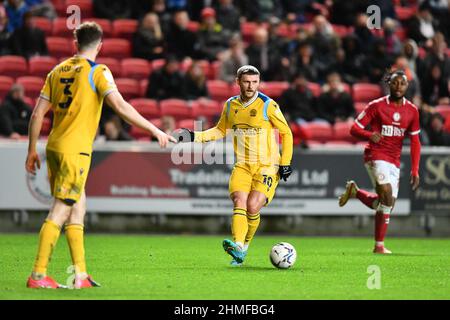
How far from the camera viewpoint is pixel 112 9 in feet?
70.8

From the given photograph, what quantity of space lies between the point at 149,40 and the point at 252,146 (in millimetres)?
10015

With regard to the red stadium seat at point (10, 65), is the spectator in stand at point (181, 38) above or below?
above

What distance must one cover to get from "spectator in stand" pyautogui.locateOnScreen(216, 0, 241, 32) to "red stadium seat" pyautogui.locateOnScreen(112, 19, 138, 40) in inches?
71.8

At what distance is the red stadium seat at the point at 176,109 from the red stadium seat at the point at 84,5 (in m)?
3.53

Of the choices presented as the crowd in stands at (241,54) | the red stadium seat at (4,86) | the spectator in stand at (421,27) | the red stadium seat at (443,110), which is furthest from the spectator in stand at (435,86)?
the red stadium seat at (4,86)

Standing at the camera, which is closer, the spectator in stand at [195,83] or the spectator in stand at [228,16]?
the spectator in stand at [195,83]

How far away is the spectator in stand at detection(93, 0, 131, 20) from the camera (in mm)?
21441

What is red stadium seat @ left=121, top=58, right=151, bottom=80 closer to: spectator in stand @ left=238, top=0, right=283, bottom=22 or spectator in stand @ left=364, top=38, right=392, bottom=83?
spectator in stand @ left=238, top=0, right=283, bottom=22

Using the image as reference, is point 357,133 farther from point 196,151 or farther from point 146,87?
point 146,87

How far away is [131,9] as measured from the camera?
21828 mm

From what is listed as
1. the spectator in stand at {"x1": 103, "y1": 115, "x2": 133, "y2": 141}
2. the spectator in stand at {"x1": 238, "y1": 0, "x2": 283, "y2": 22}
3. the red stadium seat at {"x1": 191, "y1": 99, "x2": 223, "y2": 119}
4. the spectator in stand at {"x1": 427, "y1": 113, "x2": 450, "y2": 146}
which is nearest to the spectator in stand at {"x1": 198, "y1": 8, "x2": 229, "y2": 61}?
the spectator in stand at {"x1": 238, "y1": 0, "x2": 283, "y2": 22}

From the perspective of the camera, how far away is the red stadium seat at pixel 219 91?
20047 mm

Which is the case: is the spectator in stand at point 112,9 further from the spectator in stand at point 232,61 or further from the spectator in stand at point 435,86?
the spectator in stand at point 435,86

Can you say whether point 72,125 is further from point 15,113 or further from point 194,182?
point 15,113
